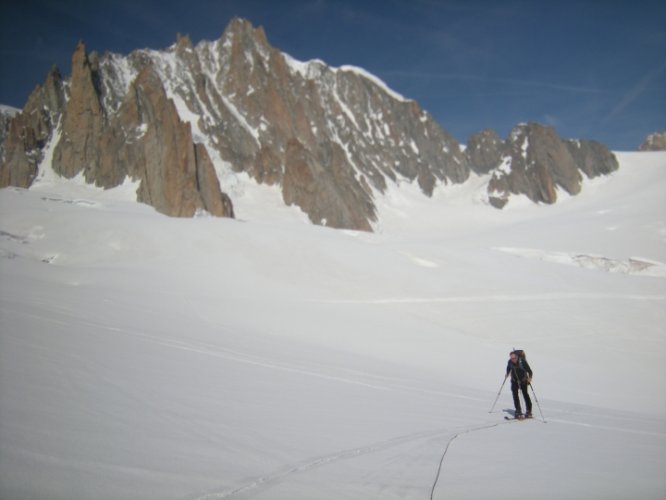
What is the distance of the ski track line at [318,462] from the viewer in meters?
3.71

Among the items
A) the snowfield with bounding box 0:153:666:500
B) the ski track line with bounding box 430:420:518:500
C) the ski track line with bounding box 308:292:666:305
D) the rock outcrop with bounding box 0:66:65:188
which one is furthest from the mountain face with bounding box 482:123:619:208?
the ski track line with bounding box 430:420:518:500

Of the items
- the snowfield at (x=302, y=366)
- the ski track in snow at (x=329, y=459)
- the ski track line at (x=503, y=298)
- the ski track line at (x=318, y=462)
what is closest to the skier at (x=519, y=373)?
the snowfield at (x=302, y=366)

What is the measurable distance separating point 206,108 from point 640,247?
257ft

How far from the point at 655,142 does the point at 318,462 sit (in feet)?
624

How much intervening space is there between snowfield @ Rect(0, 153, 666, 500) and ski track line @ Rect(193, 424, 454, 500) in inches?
1.0

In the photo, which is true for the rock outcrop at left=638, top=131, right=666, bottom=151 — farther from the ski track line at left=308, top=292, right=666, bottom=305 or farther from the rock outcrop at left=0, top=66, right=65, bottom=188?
the rock outcrop at left=0, top=66, right=65, bottom=188

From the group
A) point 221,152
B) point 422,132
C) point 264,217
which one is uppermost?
point 422,132

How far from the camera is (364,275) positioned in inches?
1025

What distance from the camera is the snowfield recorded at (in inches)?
164

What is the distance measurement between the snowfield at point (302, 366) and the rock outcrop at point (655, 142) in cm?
15919

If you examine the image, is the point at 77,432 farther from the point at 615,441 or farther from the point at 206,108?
the point at 206,108

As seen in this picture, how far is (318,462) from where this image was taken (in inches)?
183

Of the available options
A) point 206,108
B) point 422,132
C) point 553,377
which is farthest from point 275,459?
point 422,132

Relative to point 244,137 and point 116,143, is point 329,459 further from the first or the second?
point 244,137
